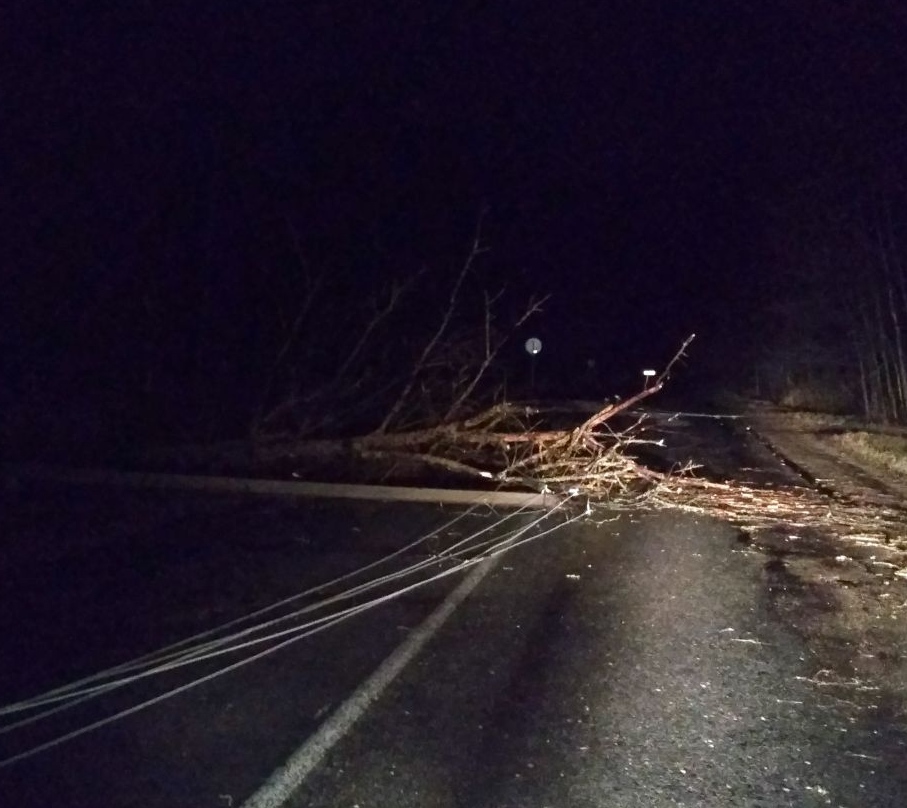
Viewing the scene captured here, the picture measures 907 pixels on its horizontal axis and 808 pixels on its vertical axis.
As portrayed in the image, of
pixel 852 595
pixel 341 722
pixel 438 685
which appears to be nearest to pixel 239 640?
pixel 438 685

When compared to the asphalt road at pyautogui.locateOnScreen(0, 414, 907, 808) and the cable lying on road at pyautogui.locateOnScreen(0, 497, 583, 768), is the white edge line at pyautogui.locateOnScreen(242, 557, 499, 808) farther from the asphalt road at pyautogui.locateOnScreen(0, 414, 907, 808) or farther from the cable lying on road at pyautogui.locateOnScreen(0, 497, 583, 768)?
the cable lying on road at pyautogui.locateOnScreen(0, 497, 583, 768)

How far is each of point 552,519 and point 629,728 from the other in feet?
22.1

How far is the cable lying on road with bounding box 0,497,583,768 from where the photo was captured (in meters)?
5.82

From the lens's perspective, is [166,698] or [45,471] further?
[45,471]

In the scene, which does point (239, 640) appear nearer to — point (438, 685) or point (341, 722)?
point (438, 685)

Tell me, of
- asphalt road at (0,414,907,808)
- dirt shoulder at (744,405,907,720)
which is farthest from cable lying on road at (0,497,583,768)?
dirt shoulder at (744,405,907,720)

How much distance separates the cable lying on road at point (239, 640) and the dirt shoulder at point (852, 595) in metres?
2.82

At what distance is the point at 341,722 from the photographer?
220 inches

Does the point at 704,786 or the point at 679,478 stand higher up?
the point at 679,478

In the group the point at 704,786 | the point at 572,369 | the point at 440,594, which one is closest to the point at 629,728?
the point at 704,786

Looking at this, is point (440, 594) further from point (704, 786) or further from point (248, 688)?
point (704, 786)

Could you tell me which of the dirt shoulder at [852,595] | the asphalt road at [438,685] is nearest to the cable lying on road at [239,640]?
the asphalt road at [438,685]

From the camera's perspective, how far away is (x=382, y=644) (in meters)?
7.12

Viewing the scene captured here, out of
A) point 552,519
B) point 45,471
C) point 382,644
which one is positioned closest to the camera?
point 382,644
